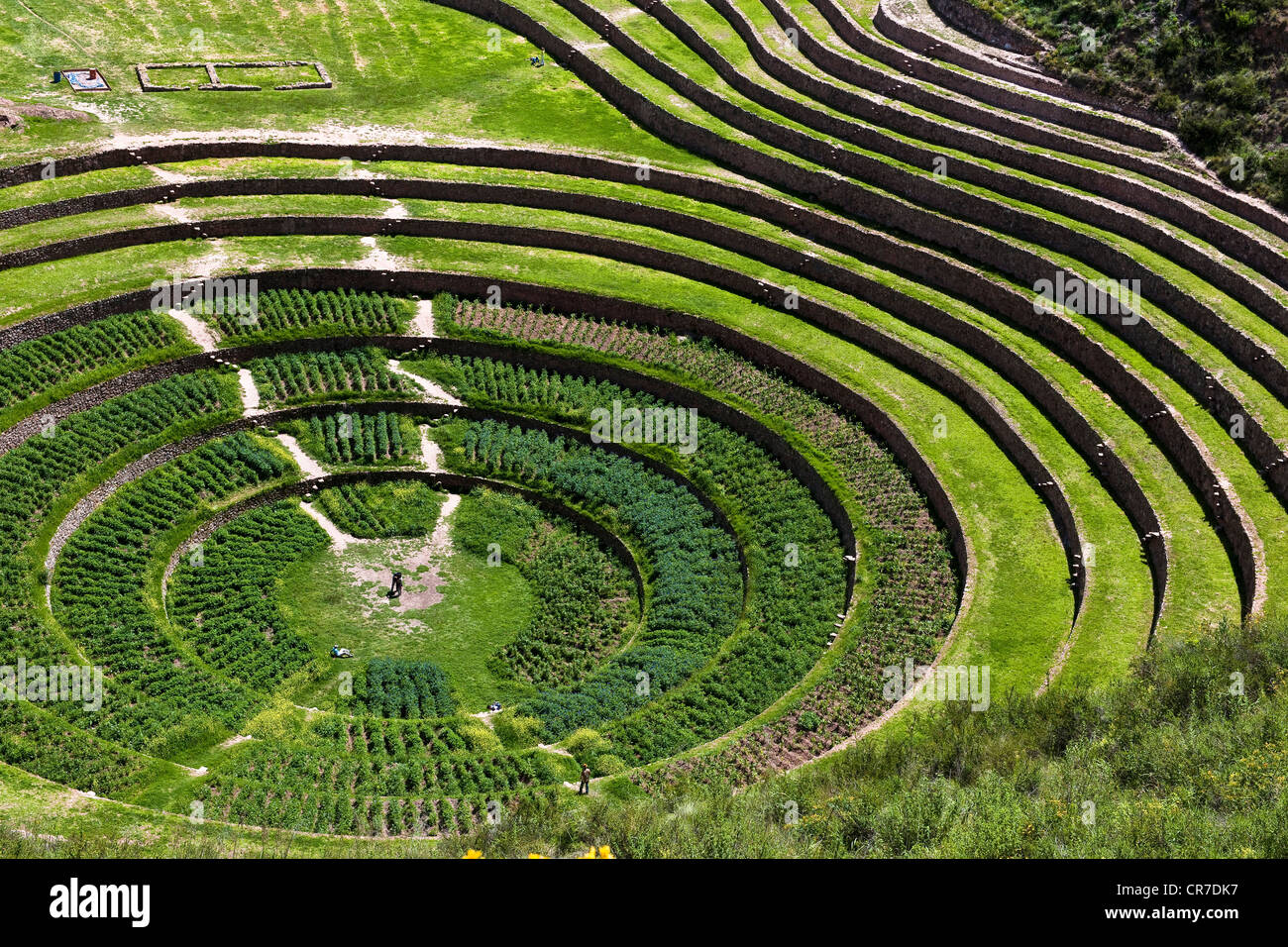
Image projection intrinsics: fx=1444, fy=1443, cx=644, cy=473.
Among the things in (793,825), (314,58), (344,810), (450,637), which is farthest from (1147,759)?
(314,58)

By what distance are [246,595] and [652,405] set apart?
18.7 meters

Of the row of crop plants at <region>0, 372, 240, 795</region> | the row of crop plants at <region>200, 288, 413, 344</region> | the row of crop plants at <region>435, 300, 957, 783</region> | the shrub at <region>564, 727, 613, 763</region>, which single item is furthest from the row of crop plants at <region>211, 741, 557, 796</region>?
the row of crop plants at <region>200, 288, 413, 344</region>

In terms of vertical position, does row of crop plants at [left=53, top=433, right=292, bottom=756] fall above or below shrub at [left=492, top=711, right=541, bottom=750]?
above

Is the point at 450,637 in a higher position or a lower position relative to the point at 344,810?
higher

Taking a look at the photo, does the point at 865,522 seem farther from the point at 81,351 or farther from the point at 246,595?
the point at 81,351

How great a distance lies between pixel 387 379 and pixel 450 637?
14622mm

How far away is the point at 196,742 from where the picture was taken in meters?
43.7

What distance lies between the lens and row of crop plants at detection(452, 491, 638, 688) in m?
50.7

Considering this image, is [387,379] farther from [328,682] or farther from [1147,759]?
[1147,759]

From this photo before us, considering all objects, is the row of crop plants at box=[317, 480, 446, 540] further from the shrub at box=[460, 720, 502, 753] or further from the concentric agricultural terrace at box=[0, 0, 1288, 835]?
the shrub at box=[460, 720, 502, 753]

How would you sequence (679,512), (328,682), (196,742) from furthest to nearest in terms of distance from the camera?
(679,512) → (328,682) → (196,742)

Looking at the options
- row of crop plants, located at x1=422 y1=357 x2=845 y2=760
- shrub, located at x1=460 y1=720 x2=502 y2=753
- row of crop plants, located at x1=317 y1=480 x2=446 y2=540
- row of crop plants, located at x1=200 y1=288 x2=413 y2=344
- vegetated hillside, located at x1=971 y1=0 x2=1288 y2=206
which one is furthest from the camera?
vegetated hillside, located at x1=971 y1=0 x2=1288 y2=206

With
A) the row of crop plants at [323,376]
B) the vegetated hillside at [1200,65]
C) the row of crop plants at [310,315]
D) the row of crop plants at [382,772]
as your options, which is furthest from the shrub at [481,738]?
the vegetated hillside at [1200,65]

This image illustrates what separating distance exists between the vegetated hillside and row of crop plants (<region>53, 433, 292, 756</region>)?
42960 millimetres
